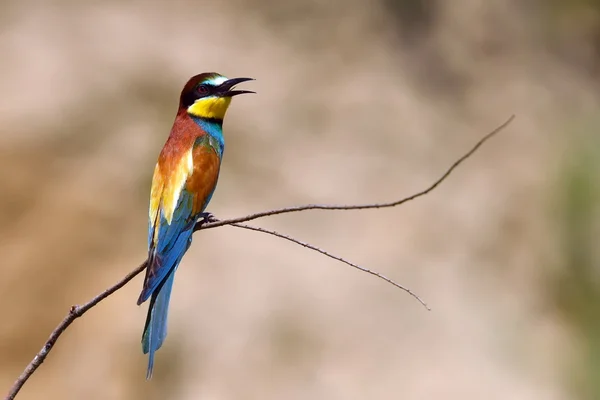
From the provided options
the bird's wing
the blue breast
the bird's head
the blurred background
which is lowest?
the bird's wing

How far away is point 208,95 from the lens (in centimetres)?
193

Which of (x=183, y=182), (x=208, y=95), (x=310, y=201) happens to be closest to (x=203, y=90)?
(x=208, y=95)

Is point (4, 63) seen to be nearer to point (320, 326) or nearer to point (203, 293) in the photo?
point (203, 293)

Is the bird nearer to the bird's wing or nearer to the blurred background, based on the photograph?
the bird's wing

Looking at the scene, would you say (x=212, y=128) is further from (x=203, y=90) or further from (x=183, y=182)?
(x=183, y=182)

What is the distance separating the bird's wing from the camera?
1.69m

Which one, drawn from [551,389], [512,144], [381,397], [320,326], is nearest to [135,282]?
[320,326]

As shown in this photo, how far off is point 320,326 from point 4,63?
227 centimetres

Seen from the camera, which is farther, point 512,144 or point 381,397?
point 512,144

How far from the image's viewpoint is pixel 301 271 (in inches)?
160

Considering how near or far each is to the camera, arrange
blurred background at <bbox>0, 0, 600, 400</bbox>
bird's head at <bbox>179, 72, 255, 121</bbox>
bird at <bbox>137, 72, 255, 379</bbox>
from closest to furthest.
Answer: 1. bird at <bbox>137, 72, 255, 379</bbox>
2. bird's head at <bbox>179, 72, 255, 121</bbox>
3. blurred background at <bbox>0, 0, 600, 400</bbox>

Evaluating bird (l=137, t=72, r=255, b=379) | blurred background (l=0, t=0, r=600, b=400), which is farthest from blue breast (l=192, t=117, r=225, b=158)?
blurred background (l=0, t=0, r=600, b=400)

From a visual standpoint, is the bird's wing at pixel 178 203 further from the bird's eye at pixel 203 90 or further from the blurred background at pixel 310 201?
the blurred background at pixel 310 201

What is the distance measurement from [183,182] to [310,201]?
2536mm
